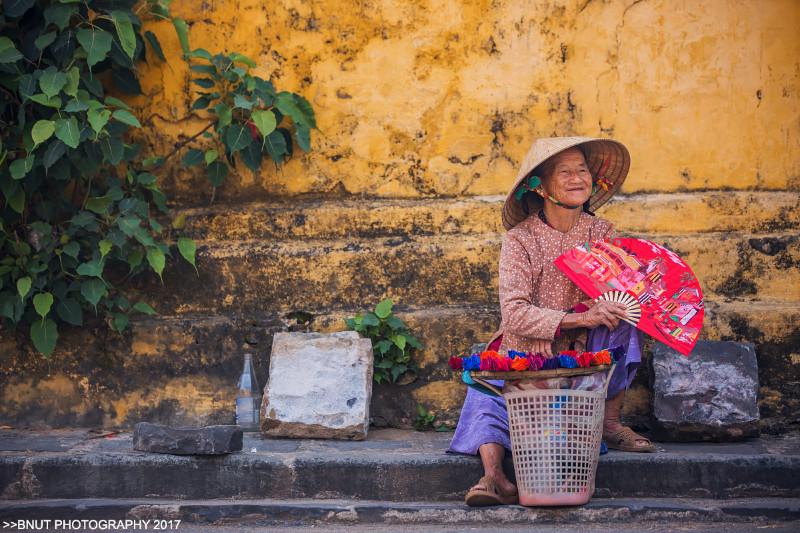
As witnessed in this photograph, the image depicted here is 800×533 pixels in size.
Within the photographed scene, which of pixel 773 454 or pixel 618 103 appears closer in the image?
pixel 773 454

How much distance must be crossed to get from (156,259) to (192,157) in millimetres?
599

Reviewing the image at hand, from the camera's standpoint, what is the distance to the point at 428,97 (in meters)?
5.27

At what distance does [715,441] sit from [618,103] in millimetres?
1761

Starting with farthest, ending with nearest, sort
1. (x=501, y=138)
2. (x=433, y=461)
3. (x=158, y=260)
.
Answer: (x=501, y=138)
(x=158, y=260)
(x=433, y=461)

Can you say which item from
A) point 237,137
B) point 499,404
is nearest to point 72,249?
point 237,137

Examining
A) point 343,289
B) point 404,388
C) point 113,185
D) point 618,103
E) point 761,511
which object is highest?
point 618,103

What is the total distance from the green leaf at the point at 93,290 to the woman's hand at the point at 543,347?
6.85 feet

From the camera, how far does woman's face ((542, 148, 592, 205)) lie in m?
4.16

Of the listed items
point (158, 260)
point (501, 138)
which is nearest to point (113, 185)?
point (158, 260)

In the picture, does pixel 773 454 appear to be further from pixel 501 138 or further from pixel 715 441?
pixel 501 138

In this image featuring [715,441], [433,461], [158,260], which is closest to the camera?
[433,461]

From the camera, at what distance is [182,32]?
5152 millimetres

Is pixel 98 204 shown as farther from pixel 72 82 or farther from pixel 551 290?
pixel 551 290

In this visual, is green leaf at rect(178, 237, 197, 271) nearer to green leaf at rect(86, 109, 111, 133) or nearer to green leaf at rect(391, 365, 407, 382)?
green leaf at rect(86, 109, 111, 133)
